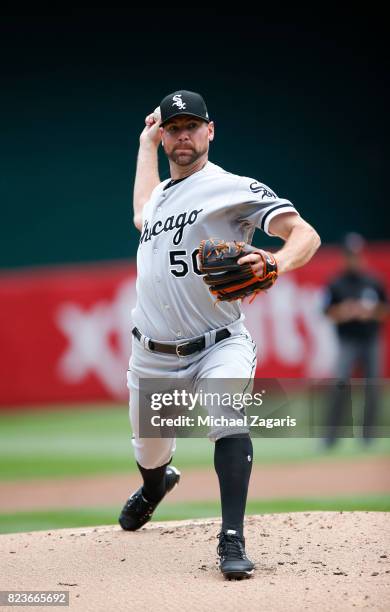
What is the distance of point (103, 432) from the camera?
1171cm

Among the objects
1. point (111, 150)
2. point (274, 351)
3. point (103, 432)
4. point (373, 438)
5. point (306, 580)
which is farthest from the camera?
point (111, 150)

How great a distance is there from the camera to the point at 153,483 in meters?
5.11

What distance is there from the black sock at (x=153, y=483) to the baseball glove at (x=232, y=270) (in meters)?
1.38

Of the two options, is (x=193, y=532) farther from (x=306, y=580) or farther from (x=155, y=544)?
(x=306, y=580)

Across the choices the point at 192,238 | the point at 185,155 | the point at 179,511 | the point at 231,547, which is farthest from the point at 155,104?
the point at 231,547

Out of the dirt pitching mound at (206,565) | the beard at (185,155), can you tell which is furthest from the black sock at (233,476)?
the beard at (185,155)

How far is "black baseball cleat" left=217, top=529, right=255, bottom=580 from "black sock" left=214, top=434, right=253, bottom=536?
36 mm

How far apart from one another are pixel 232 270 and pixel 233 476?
873 mm

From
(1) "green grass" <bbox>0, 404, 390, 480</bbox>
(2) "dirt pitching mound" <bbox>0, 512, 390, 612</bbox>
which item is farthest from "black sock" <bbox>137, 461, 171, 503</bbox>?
(1) "green grass" <bbox>0, 404, 390, 480</bbox>

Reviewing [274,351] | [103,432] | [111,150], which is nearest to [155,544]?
[103,432]

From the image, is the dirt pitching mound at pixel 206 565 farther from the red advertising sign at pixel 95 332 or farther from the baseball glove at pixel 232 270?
the red advertising sign at pixel 95 332

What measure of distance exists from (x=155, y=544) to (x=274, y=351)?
9.49 meters

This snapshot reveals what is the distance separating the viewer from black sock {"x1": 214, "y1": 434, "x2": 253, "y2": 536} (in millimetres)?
4094

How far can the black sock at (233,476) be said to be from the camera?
13.4 ft
